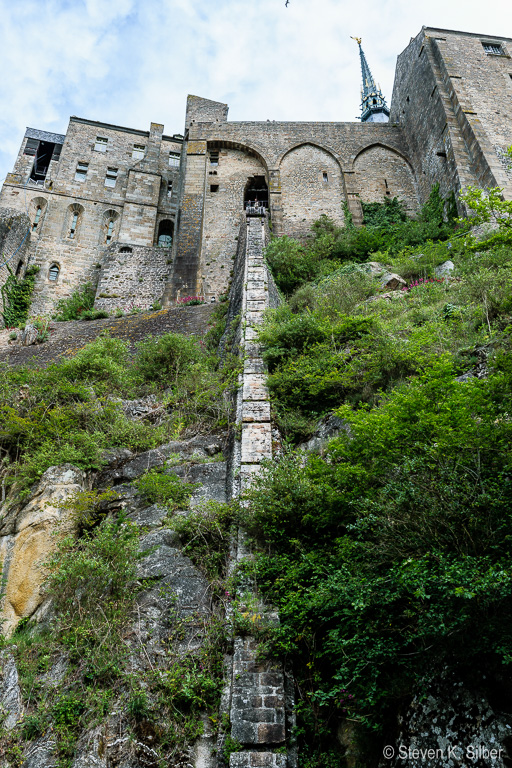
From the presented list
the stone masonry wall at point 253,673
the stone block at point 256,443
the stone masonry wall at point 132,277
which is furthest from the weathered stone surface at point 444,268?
the stone masonry wall at point 132,277

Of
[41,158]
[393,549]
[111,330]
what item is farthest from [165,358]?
[41,158]

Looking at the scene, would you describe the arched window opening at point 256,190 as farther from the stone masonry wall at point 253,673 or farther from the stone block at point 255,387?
the stone masonry wall at point 253,673

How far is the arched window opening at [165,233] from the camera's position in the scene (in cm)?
2488

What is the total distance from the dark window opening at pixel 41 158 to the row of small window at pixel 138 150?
2.73 metres

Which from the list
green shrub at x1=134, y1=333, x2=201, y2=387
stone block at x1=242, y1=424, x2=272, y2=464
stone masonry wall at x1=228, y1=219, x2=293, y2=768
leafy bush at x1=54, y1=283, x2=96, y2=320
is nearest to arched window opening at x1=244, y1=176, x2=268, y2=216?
leafy bush at x1=54, y1=283, x2=96, y2=320

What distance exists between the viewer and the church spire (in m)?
51.0

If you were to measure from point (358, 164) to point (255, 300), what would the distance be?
14.2 metres

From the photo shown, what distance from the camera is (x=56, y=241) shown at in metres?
22.6

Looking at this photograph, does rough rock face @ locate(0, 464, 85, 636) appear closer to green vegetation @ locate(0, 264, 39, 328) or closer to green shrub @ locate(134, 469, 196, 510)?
green shrub @ locate(134, 469, 196, 510)

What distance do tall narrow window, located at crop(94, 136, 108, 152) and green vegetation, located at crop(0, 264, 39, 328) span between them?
9.33 m

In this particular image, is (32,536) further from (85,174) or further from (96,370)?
(85,174)

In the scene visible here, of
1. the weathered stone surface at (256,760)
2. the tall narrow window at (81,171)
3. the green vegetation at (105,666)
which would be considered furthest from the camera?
the tall narrow window at (81,171)

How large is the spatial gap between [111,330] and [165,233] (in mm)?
11167

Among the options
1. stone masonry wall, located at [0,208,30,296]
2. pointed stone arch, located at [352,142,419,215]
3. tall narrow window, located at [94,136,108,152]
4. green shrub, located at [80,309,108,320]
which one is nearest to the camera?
green shrub, located at [80,309,108,320]
